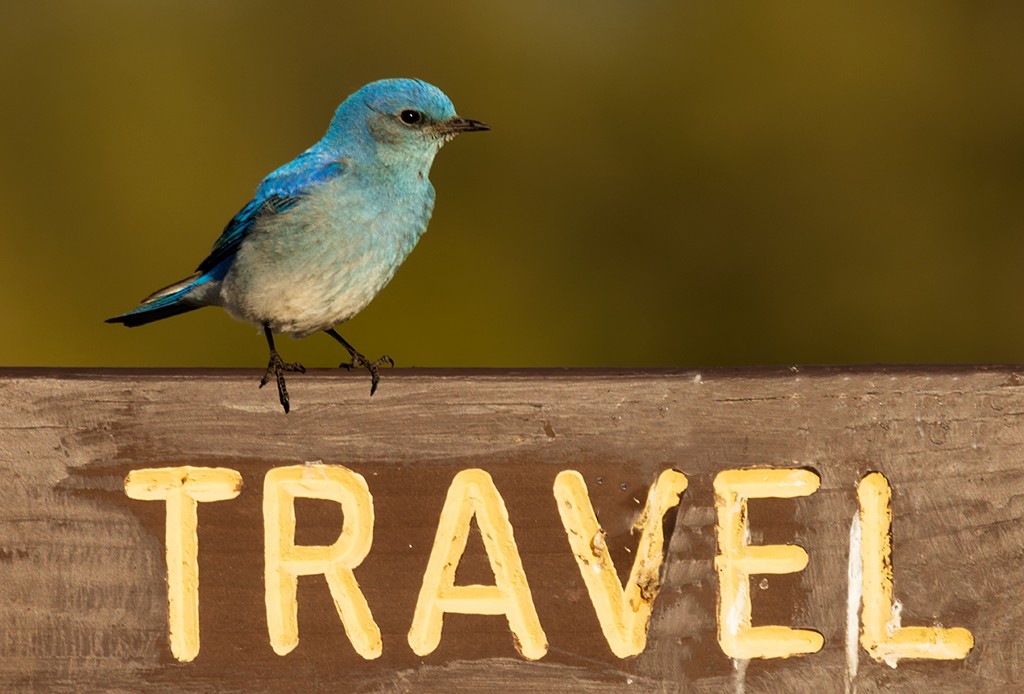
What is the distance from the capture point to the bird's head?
13.1ft

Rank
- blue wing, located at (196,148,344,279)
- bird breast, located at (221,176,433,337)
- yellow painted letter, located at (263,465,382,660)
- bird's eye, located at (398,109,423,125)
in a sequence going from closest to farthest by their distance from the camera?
yellow painted letter, located at (263,465,382,660) < bird breast, located at (221,176,433,337) < blue wing, located at (196,148,344,279) < bird's eye, located at (398,109,423,125)

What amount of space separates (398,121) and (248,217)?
1.62ft

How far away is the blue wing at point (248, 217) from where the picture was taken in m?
3.95

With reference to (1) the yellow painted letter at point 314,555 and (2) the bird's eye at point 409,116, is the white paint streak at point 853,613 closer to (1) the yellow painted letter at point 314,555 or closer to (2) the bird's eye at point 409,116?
(1) the yellow painted letter at point 314,555

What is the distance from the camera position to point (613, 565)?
2654 millimetres

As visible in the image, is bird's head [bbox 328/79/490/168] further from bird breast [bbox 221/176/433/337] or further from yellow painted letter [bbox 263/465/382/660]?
yellow painted letter [bbox 263/465/382/660]

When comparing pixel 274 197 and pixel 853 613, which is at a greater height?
pixel 274 197

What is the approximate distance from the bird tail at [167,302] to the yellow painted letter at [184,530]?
1469 millimetres

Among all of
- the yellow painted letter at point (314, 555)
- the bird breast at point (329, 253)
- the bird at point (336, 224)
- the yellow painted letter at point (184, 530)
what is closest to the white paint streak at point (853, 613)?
the yellow painted letter at point (314, 555)

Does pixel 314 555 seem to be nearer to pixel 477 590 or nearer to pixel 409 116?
pixel 477 590

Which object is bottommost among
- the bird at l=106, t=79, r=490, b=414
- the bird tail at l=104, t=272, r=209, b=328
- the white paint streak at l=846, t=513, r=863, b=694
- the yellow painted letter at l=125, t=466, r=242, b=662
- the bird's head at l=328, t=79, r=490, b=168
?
the yellow painted letter at l=125, t=466, r=242, b=662

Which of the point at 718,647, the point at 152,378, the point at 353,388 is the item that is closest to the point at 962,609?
the point at 718,647

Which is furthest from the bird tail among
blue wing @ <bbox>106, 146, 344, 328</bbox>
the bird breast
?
the bird breast

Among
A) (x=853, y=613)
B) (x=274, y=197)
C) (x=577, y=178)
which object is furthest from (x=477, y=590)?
(x=577, y=178)
